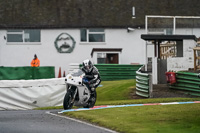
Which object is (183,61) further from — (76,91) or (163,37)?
(76,91)

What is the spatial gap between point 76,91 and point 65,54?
1159 inches

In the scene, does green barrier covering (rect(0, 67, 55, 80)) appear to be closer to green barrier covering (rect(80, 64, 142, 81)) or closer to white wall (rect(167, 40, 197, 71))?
green barrier covering (rect(80, 64, 142, 81))

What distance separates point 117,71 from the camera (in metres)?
40.2

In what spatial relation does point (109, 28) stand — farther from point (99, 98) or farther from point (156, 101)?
point (156, 101)

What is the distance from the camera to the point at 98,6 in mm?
50000

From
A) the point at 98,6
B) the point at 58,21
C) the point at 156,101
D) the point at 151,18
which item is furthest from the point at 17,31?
the point at 156,101

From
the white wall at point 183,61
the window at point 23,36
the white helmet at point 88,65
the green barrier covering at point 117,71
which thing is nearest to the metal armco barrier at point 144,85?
the white wall at point 183,61

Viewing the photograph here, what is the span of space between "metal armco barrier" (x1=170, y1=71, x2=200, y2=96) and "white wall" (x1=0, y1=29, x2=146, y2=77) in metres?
21.5

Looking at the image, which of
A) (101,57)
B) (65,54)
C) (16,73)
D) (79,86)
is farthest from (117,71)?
(79,86)

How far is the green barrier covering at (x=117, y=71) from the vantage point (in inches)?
1566

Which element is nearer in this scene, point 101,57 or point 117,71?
point 117,71

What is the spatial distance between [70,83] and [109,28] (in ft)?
98.6

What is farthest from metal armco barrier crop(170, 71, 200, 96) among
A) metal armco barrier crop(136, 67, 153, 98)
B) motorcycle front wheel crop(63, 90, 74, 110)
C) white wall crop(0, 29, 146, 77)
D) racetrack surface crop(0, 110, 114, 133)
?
white wall crop(0, 29, 146, 77)

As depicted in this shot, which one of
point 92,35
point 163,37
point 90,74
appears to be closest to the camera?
point 90,74
